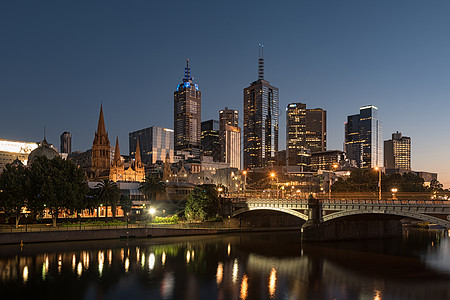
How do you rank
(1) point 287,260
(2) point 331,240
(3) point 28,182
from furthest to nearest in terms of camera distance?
(2) point 331,240, (3) point 28,182, (1) point 287,260

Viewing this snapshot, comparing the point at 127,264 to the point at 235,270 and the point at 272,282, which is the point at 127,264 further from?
the point at 272,282

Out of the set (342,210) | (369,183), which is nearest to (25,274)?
(342,210)

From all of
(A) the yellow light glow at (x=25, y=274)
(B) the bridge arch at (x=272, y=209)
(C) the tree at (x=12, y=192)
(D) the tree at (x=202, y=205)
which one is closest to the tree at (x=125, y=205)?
(D) the tree at (x=202, y=205)

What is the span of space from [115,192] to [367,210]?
5846 centimetres

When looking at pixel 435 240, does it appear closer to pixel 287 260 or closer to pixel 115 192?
pixel 287 260

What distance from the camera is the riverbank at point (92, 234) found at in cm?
7106

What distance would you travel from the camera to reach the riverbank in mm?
71062

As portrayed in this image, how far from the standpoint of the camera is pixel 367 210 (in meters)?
69.6

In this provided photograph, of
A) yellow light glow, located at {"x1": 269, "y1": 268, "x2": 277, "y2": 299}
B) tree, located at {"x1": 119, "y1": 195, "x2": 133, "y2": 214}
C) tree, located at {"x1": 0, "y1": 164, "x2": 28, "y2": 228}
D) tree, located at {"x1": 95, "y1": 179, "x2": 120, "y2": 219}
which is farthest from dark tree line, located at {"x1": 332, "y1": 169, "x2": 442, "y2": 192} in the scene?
tree, located at {"x1": 0, "y1": 164, "x2": 28, "y2": 228}

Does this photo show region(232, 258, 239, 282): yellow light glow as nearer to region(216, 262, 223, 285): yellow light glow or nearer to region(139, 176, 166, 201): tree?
region(216, 262, 223, 285): yellow light glow

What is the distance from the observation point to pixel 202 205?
3930 inches

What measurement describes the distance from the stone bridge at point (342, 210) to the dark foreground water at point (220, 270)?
5665mm

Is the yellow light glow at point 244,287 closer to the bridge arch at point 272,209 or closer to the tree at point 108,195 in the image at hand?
Result: the bridge arch at point 272,209

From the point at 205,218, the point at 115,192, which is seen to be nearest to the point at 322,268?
the point at 205,218
